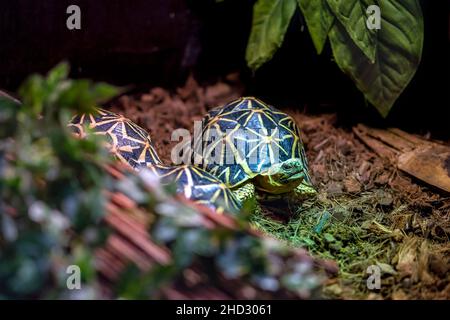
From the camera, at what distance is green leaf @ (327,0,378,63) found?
11.3 feet

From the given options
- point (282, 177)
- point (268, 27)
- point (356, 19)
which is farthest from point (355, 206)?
point (268, 27)

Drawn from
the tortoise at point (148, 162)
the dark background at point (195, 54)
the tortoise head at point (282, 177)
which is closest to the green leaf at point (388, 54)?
the dark background at point (195, 54)

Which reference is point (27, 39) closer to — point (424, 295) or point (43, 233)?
point (43, 233)

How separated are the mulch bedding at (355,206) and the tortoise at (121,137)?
0.49 meters

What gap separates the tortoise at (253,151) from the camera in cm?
334

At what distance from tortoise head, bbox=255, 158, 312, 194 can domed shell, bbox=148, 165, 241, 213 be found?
0.33 m

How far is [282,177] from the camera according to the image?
10.5 feet

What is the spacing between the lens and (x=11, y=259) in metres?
1.68

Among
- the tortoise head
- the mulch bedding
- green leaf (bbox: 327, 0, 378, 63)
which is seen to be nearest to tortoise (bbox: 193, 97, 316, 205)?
the tortoise head

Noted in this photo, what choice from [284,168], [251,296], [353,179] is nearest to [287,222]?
[284,168]

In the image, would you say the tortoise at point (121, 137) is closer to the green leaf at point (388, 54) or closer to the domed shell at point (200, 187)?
the domed shell at point (200, 187)

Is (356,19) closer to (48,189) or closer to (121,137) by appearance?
(121,137)

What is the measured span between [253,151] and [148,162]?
0.64m

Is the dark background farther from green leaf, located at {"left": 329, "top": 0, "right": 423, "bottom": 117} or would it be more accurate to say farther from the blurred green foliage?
the blurred green foliage
